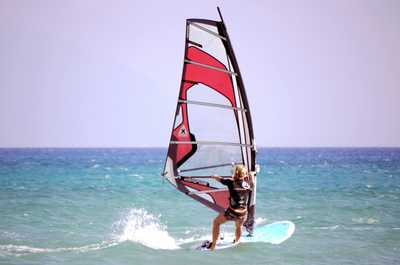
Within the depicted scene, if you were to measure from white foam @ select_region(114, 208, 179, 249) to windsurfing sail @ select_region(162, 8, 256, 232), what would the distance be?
1.42 meters

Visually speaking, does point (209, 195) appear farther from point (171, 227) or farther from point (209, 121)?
point (171, 227)

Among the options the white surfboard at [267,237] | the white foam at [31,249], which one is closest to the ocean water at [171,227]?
the white foam at [31,249]

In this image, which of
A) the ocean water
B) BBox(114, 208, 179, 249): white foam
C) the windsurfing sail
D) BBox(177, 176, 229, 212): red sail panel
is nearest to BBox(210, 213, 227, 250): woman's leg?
the ocean water

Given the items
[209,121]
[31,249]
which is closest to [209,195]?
[209,121]

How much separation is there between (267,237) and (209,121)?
270 centimetres

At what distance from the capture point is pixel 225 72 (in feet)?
33.1

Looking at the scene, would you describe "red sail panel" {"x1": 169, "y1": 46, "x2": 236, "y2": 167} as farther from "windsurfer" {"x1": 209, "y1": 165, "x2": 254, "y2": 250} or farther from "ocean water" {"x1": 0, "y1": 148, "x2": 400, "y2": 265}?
"ocean water" {"x1": 0, "y1": 148, "x2": 400, "y2": 265}

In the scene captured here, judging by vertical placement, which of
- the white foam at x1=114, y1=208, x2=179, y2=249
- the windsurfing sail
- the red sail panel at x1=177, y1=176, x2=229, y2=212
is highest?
the windsurfing sail

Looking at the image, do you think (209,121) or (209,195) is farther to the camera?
(209,195)

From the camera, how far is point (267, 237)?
37.9ft

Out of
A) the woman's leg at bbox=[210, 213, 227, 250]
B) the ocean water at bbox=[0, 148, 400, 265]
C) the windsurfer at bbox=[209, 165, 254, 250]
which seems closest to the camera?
the windsurfer at bbox=[209, 165, 254, 250]

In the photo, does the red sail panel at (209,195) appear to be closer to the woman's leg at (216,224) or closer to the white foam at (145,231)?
the white foam at (145,231)

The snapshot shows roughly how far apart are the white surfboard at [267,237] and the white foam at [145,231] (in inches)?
39.4

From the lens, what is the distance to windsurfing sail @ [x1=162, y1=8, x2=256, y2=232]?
398 inches
